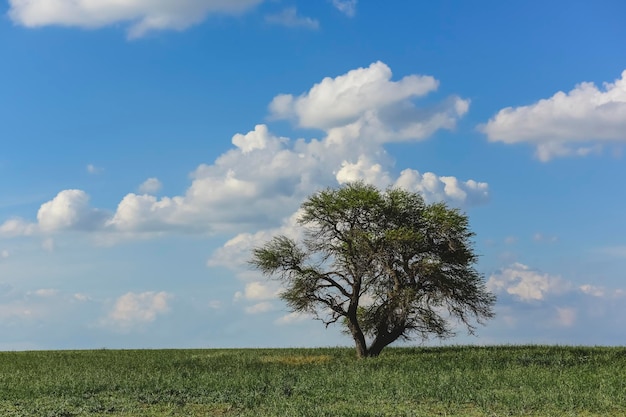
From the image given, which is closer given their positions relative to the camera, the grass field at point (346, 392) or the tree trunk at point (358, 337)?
the grass field at point (346, 392)

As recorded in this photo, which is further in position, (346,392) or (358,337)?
(358,337)

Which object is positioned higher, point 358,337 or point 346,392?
point 358,337

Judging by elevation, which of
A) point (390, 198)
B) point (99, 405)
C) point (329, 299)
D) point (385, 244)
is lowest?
point (99, 405)

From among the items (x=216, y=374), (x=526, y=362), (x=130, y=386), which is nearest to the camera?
(x=130, y=386)

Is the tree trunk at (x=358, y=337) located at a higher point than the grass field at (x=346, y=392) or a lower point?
higher

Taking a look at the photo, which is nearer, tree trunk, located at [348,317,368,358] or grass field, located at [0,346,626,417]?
grass field, located at [0,346,626,417]

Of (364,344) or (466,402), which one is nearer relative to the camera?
(466,402)

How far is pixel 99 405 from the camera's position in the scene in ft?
74.5

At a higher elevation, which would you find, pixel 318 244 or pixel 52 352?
pixel 318 244

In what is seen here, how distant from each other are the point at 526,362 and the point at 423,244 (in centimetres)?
979

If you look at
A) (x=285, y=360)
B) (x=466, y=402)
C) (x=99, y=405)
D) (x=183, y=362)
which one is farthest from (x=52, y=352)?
(x=466, y=402)

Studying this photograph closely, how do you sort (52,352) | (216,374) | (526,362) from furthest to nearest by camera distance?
(52,352) → (526,362) → (216,374)

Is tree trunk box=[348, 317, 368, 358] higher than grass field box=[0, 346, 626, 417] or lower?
higher

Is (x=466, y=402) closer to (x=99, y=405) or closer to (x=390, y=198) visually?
(x=99, y=405)
